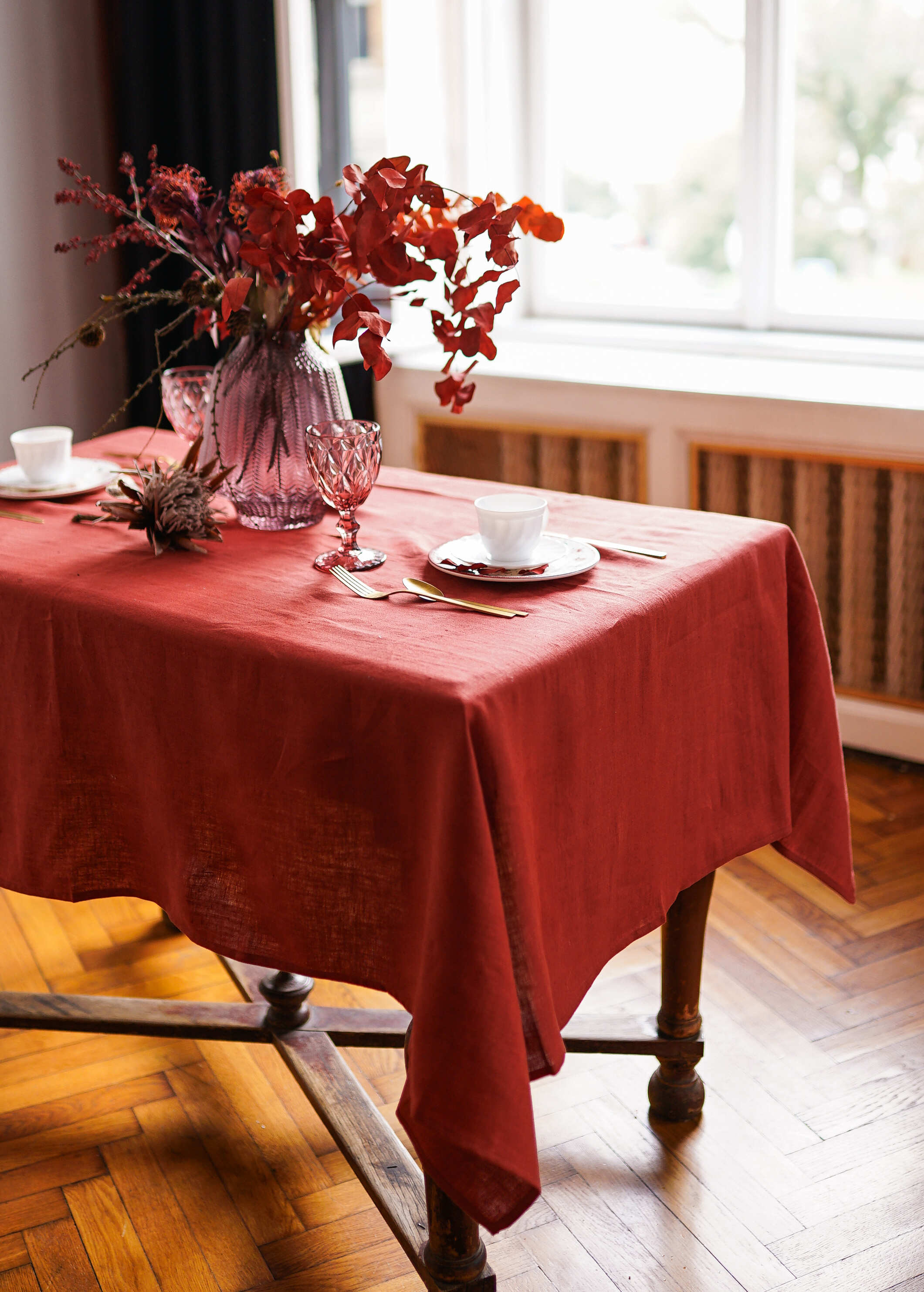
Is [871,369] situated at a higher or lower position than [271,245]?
lower

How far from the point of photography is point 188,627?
117cm

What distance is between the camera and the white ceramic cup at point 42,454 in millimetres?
1643

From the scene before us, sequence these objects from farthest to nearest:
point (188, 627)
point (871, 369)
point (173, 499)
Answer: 1. point (871, 369)
2. point (173, 499)
3. point (188, 627)

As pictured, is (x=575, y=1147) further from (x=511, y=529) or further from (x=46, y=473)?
(x=46, y=473)

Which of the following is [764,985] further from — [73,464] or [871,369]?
[871,369]

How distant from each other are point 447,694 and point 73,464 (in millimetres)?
973

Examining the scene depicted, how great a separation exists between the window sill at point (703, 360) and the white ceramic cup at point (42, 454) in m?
1.32

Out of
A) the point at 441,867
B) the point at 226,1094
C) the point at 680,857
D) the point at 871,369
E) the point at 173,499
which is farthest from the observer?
the point at 871,369

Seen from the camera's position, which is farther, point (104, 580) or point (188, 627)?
point (104, 580)

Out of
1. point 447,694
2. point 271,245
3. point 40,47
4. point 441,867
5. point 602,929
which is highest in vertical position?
point 40,47

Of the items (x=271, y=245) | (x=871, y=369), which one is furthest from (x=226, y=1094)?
(x=871, y=369)

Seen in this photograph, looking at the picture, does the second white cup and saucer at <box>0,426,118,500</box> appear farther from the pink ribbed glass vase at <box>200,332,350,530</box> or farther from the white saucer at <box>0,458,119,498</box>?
the pink ribbed glass vase at <box>200,332,350,530</box>

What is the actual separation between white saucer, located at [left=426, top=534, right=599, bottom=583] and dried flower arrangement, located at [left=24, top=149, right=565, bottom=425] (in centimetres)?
20

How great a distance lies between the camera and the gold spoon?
3.81 ft
